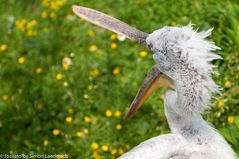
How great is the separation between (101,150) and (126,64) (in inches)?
36.0

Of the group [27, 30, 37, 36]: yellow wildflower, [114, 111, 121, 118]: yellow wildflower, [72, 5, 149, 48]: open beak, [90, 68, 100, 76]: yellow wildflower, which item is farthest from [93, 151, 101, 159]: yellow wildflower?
[27, 30, 37, 36]: yellow wildflower

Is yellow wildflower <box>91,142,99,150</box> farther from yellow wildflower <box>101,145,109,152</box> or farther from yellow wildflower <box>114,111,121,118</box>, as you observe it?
yellow wildflower <box>114,111,121,118</box>

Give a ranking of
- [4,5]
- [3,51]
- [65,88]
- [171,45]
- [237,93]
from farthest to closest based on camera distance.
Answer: [4,5] < [3,51] < [65,88] < [237,93] < [171,45]

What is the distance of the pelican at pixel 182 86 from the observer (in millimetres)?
3332

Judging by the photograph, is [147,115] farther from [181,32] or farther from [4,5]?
[4,5]

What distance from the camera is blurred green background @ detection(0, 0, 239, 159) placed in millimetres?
4859

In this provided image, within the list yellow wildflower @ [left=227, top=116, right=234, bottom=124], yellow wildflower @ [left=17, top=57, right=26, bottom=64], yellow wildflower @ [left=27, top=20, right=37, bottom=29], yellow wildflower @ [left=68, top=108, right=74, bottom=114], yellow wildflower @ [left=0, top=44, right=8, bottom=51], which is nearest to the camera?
yellow wildflower @ [left=227, top=116, right=234, bottom=124]

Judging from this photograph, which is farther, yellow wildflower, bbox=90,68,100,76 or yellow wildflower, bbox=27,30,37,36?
yellow wildflower, bbox=27,30,37,36

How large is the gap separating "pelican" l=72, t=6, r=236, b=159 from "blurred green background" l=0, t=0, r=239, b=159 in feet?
2.25

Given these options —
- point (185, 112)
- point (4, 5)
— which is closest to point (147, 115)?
point (185, 112)

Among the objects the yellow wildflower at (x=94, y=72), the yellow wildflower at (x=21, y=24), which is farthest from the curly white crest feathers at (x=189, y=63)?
the yellow wildflower at (x=21, y=24)

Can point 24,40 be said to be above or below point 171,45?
below

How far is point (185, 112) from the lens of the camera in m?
3.46

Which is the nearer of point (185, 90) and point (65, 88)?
point (185, 90)
